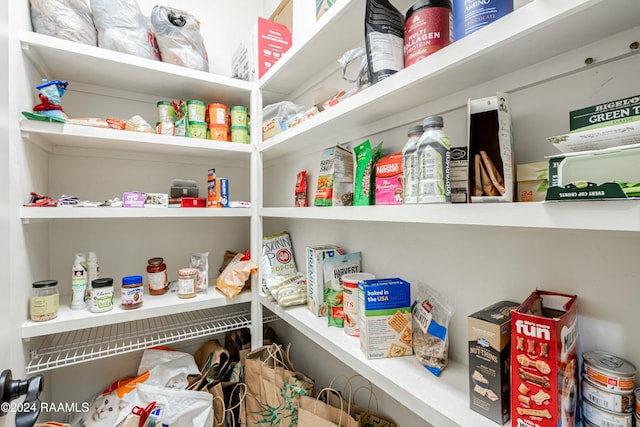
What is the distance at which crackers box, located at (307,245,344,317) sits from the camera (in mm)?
1168

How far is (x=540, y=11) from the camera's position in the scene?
46 centimetres

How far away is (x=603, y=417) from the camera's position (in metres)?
0.48

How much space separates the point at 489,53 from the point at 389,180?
14.8 inches

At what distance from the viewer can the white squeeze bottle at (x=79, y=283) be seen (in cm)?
123

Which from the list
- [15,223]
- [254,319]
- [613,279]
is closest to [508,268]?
[613,279]

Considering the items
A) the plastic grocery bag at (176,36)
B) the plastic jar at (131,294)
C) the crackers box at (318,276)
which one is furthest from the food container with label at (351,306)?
the plastic grocery bag at (176,36)

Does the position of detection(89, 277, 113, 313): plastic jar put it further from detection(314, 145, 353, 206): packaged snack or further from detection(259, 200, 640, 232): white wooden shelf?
detection(259, 200, 640, 232): white wooden shelf

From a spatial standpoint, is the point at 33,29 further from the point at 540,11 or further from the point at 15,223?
the point at 540,11

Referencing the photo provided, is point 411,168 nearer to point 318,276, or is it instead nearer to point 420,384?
point 420,384

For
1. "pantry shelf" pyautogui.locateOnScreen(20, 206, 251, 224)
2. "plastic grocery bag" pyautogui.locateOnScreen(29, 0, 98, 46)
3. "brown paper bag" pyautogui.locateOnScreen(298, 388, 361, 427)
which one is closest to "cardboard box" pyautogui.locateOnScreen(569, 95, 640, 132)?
"brown paper bag" pyautogui.locateOnScreen(298, 388, 361, 427)

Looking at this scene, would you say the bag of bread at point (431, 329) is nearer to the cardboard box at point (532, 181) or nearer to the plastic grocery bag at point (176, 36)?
the cardboard box at point (532, 181)

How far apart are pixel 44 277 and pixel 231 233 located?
0.91 m

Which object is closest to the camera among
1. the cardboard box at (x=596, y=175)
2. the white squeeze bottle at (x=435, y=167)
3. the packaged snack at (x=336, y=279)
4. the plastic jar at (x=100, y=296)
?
the cardboard box at (x=596, y=175)

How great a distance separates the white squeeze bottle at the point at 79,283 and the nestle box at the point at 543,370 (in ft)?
5.09
